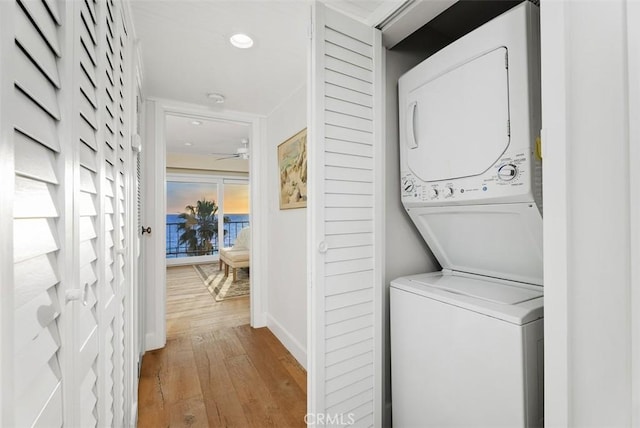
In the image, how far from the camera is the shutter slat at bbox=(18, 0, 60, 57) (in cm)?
44

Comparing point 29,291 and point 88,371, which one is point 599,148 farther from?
point 88,371

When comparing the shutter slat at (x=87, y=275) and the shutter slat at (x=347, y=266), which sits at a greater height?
the shutter slat at (x=87, y=275)

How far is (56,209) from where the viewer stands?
21.8 inches

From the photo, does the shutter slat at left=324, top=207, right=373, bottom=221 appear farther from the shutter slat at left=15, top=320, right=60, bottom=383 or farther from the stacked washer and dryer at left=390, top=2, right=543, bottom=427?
the shutter slat at left=15, top=320, right=60, bottom=383

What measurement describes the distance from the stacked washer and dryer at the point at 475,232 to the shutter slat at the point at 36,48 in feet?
4.18

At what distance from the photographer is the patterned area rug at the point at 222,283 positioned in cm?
421

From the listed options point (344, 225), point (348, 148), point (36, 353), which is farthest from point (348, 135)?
point (36, 353)

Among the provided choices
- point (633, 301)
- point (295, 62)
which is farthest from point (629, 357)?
point (295, 62)

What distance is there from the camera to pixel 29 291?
45 cm

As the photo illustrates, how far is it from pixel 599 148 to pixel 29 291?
125 centimetres

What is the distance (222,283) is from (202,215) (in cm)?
234

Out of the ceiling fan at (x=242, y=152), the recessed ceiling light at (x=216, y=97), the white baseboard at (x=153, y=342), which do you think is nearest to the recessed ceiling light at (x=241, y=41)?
the recessed ceiling light at (x=216, y=97)

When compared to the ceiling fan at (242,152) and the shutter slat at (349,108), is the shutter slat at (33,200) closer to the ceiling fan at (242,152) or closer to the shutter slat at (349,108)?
the shutter slat at (349,108)

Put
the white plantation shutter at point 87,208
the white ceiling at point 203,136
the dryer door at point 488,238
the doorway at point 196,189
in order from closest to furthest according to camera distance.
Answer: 1. the white plantation shutter at point 87,208
2. the dryer door at point 488,238
3. the doorway at point 196,189
4. the white ceiling at point 203,136
